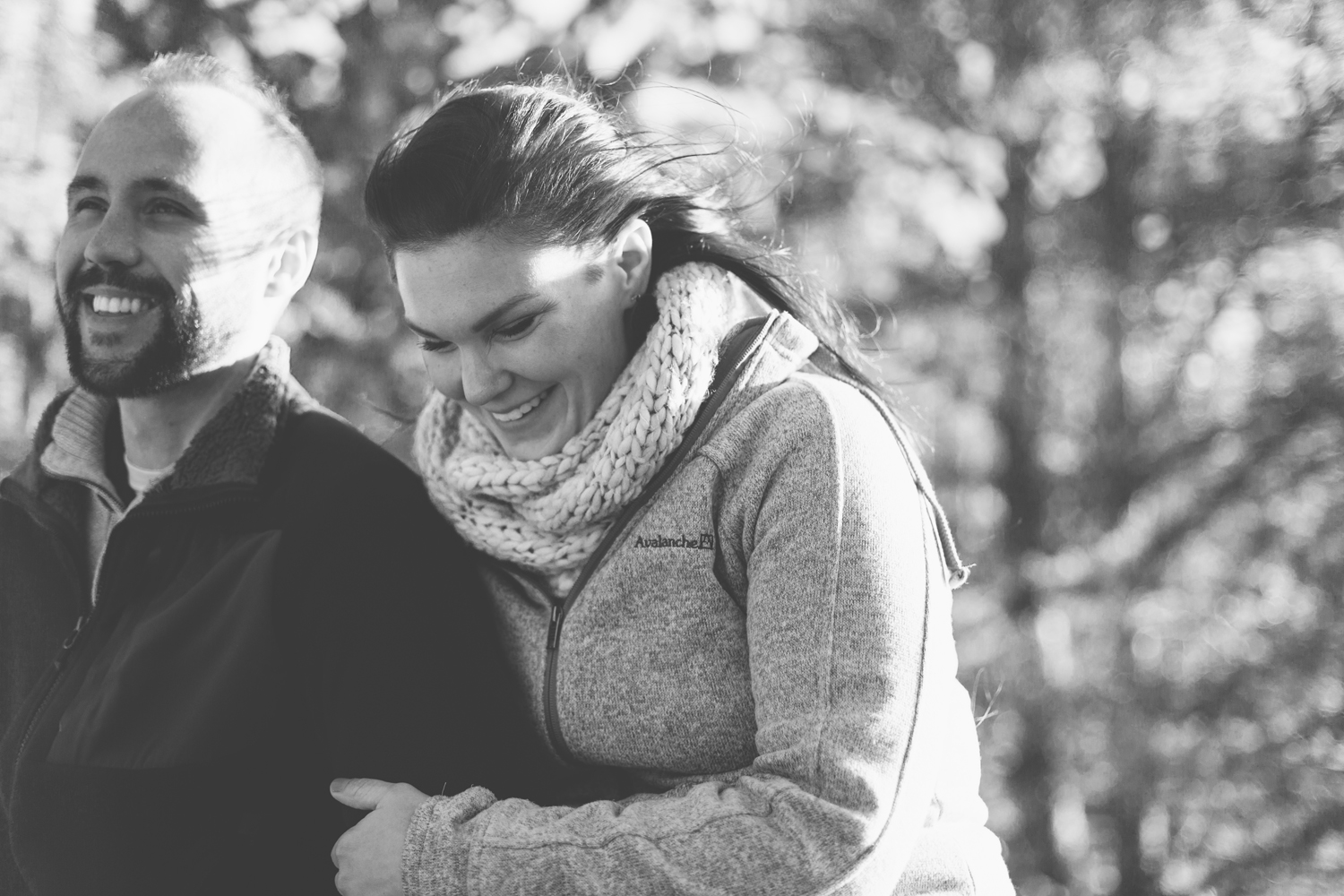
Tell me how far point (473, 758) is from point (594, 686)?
0.62 feet

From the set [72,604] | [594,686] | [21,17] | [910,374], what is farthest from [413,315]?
[910,374]

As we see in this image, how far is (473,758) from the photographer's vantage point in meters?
1.64

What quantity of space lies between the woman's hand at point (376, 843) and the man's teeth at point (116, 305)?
890 millimetres

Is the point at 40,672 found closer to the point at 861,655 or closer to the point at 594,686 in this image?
the point at 594,686

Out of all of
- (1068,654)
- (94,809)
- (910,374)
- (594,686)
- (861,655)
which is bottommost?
(1068,654)

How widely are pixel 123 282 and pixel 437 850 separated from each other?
1.06m

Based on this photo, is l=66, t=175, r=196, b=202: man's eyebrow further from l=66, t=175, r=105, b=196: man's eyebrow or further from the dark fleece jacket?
the dark fleece jacket

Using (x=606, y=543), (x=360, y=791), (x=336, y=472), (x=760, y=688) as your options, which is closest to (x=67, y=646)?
(x=336, y=472)

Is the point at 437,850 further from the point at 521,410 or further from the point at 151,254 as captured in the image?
the point at 151,254

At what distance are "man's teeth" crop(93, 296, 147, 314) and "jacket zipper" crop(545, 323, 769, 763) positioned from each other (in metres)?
0.87

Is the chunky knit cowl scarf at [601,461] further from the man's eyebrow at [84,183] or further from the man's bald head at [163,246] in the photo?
the man's eyebrow at [84,183]

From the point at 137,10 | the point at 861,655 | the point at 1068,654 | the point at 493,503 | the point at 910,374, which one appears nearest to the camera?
the point at 861,655

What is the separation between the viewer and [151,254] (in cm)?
196

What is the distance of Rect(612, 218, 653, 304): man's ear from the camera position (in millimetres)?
1797
